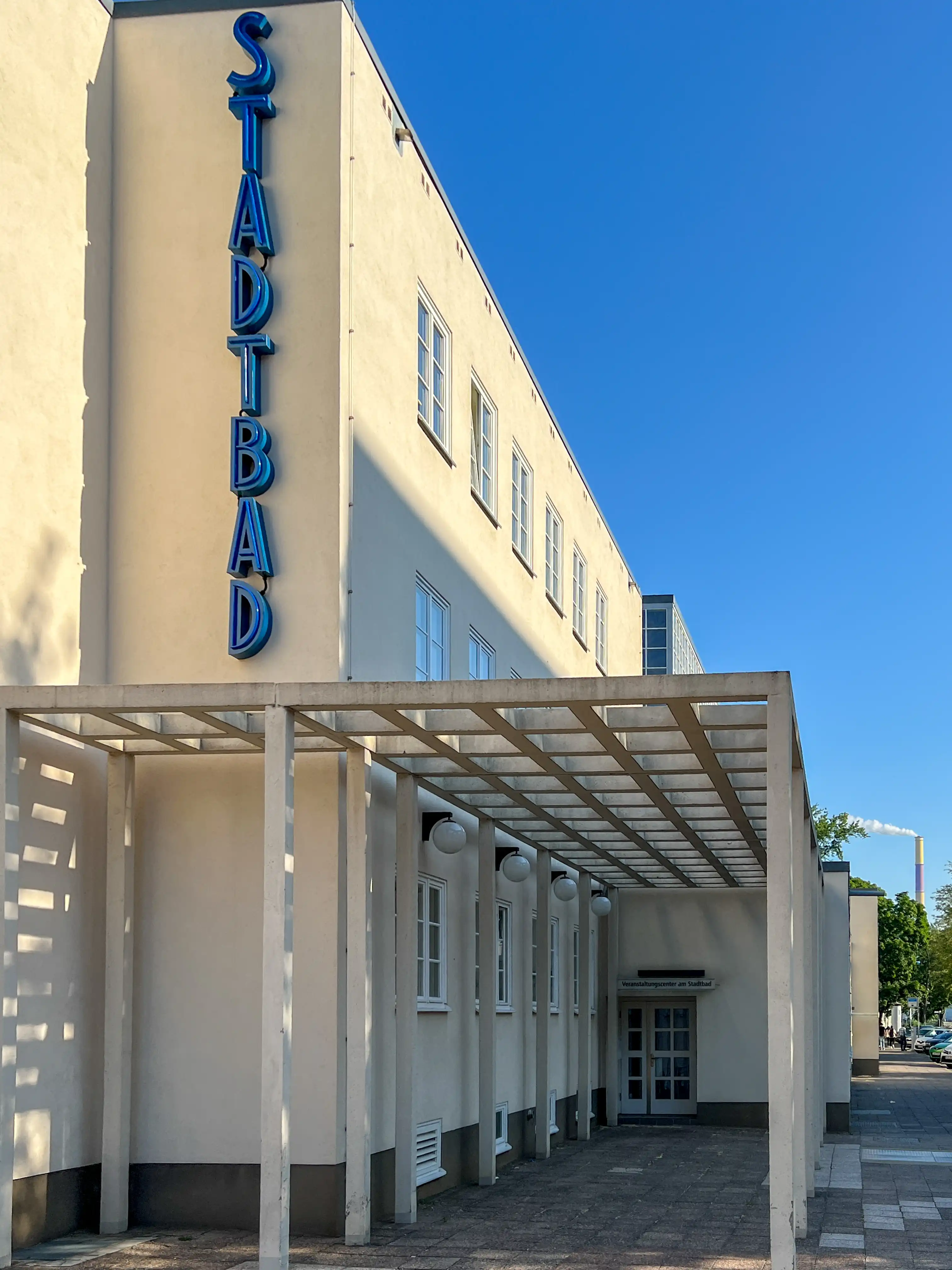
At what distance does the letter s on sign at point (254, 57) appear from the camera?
1443 centimetres

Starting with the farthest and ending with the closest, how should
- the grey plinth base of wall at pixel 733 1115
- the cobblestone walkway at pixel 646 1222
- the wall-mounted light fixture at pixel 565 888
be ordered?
the grey plinth base of wall at pixel 733 1115 < the wall-mounted light fixture at pixel 565 888 < the cobblestone walkway at pixel 646 1222

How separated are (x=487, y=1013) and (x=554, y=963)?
745cm

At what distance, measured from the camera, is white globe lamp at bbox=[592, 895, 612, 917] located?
24.8 metres

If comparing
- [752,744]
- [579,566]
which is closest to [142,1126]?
[752,744]

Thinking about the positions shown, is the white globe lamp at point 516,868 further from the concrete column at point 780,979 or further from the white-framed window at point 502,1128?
the concrete column at point 780,979

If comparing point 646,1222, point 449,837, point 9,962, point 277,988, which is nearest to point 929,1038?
point 646,1222

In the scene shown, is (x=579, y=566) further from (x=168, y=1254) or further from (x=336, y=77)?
(x=168, y=1254)

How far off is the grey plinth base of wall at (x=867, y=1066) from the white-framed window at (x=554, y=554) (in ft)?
97.3

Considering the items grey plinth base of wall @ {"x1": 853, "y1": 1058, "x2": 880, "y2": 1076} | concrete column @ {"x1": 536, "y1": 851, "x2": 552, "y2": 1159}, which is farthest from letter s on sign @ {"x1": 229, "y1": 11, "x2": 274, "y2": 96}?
grey plinth base of wall @ {"x1": 853, "y1": 1058, "x2": 880, "y2": 1076}

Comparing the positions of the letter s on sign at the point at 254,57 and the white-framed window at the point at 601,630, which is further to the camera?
the white-framed window at the point at 601,630

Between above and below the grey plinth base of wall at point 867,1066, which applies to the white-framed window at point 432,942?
above

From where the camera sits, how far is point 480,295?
2038 centimetres

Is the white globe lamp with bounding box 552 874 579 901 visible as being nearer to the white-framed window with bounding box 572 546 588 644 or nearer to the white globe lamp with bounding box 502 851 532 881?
the white globe lamp with bounding box 502 851 532 881

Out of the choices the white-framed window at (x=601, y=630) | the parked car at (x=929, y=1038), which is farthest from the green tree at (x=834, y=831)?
the white-framed window at (x=601, y=630)
